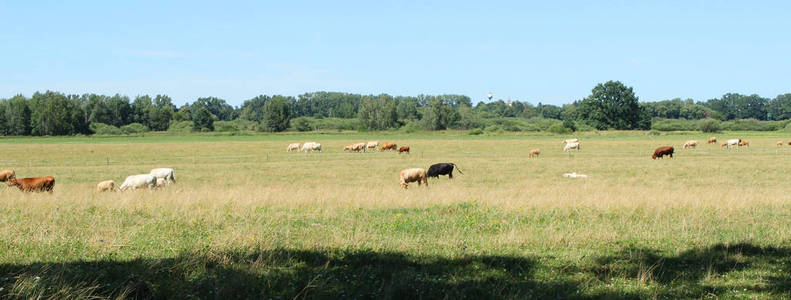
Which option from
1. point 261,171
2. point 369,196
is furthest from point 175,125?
point 369,196

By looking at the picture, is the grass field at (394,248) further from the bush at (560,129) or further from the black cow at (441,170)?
the bush at (560,129)

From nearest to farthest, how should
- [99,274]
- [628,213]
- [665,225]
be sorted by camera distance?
[99,274]
[665,225]
[628,213]

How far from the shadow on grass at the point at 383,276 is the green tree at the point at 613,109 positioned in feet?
462

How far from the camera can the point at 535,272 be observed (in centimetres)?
689

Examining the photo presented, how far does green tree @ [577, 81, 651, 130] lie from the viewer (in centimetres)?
14188

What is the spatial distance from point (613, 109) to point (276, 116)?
276 feet

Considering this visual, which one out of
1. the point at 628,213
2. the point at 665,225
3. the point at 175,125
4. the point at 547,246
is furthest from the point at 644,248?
the point at 175,125

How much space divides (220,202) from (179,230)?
Answer: 143 inches

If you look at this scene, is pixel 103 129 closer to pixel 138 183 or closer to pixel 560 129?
pixel 560 129

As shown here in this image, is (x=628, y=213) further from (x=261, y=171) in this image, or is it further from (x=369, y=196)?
(x=261, y=171)

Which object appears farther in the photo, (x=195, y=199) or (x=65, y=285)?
(x=195, y=199)

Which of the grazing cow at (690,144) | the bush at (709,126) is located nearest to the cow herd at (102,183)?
the grazing cow at (690,144)

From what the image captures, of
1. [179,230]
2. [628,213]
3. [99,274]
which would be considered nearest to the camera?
[99,274]

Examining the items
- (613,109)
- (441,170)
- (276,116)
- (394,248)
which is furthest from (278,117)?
(394,248)
